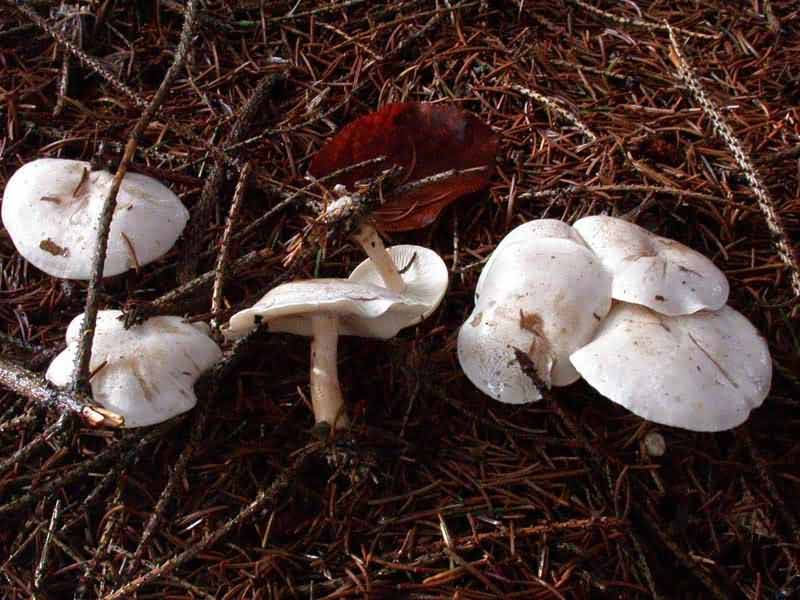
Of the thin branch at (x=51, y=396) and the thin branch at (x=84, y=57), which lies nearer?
the thin branch at (x=51, y=396)

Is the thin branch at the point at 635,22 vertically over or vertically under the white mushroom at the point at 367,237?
over

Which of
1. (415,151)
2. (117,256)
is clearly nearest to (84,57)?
(117,256)

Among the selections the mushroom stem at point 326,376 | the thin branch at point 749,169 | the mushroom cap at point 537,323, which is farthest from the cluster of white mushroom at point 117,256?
the thin branch at point 749,169

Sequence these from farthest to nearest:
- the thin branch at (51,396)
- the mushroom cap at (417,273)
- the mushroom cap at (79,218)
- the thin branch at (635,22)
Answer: the thin branch at (635,22)
the mushroom cap at (79,218)
the mushroom cap at (417,273)
the thin branch at (51,396)

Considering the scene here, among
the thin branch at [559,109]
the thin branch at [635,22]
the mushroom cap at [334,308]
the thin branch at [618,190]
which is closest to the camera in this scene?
the mushroom cap at [334,308]

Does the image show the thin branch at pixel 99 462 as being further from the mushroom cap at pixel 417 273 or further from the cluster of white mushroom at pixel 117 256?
the mushroom cap at pixel 417 273

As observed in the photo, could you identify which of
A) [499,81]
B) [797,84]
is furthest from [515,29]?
[797,84]

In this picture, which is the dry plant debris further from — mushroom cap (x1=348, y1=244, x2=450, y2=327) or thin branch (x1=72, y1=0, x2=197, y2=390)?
mushroom cap (x1=348, y1=244, x2=450, y2=327)

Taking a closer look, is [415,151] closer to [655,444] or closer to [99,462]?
[655,444]
